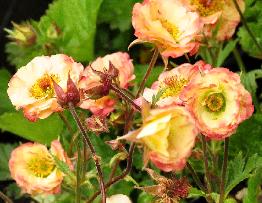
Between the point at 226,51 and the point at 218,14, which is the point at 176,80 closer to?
the point at 218,14

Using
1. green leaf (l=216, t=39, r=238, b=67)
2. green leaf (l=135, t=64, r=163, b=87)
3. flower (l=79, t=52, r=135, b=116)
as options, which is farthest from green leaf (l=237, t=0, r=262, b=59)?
flower (l=79, t=52, r=135, b=116)

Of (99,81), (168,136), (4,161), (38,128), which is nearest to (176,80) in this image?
(99,81)

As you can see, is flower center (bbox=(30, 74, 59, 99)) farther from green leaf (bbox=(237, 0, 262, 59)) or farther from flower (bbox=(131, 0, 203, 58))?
green leaf (bbox=(237, 0, 262, 59))

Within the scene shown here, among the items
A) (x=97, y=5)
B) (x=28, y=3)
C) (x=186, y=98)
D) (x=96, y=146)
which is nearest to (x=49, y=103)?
(x=186, y=98)

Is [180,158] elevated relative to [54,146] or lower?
elevated

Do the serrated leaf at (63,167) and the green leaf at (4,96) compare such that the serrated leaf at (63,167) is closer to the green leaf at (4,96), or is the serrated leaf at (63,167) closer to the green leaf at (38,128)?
the green leaf at (38,128)

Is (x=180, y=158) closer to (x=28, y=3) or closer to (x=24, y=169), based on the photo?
(x=24, y=169)
